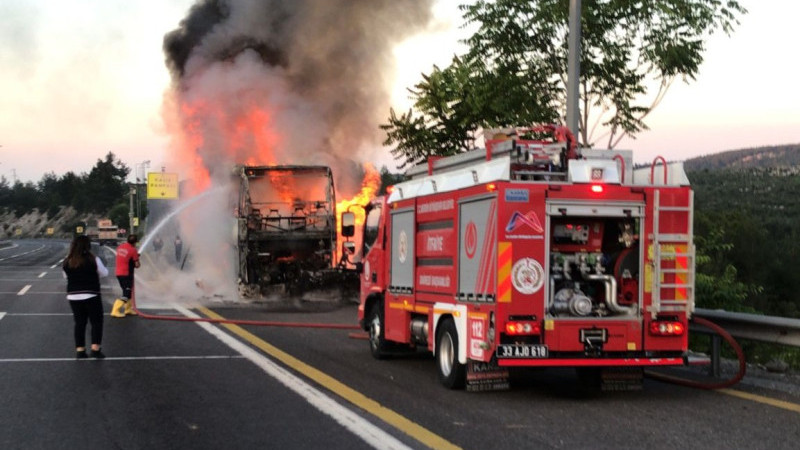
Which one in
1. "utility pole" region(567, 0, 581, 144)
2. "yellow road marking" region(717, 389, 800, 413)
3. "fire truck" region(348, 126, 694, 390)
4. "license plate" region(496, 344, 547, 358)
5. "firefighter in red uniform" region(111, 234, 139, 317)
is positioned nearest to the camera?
"yellow road marking" region(717, 389, 800, 413)

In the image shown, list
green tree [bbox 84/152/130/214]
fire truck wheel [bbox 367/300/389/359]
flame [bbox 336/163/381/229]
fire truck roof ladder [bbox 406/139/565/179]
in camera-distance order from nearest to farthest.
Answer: fire truck roof ladder [bbox 406/139/565/179] → fire truck wheel [bbox 367/300/389/359] → flame [bbox 336/163/381/229] → green tree [bbox 84/152/130/214]

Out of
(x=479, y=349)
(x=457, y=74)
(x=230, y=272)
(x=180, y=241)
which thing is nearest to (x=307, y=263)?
(x=230, y=272)

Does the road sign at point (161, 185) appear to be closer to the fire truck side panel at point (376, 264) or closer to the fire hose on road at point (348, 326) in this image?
the fire hose on road at point (348, 326)

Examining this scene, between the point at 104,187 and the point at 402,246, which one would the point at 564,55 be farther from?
the point at 104,187

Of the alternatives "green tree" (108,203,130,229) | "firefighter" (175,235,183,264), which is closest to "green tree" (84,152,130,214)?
"green tree" (108,203,130,229)

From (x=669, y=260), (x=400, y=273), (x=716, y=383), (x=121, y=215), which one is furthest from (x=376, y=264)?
(x=121, y=215)

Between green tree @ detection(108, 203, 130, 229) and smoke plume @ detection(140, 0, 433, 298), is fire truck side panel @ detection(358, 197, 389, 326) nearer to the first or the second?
smoke plume @ detection(140, 0, 433, 298)

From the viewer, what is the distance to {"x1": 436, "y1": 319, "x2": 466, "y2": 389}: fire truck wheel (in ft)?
32.4

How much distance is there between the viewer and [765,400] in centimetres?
930

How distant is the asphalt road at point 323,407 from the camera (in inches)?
293

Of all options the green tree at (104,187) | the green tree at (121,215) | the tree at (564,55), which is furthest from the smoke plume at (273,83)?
the green tree at (104,187)

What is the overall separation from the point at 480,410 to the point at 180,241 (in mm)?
36711

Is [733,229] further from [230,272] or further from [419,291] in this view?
[419,291]

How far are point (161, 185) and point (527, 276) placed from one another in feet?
279
